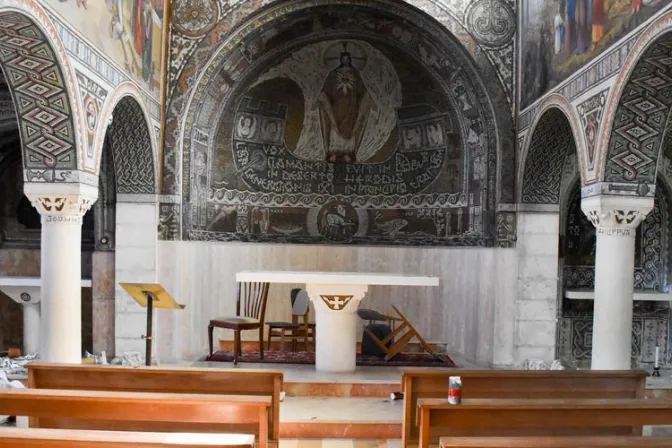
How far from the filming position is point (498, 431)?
5617mm

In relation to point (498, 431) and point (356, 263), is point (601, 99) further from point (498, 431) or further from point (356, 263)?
point (356, 263)

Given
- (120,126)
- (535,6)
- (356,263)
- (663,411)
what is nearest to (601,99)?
(535,6)

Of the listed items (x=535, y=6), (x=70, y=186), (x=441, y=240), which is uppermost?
(x=535, y=6)

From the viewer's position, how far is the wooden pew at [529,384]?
6.04 meters

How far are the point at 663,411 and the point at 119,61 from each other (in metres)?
8.38

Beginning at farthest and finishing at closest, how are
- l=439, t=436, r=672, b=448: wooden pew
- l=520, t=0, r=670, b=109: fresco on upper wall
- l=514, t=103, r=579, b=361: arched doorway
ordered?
l=514, t=103, r=579, b=361: arched doorway, l=520, t=0, r=670, b=109: fresco on upper wall, l=439, t=436, r=672, b=448: wooden pew

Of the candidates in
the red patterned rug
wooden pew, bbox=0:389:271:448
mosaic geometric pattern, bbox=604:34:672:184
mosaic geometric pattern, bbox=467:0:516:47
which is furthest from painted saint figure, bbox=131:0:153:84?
mosaic geometric pattern, bbox=604:34:672:184

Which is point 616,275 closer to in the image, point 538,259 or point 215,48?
point 538,259

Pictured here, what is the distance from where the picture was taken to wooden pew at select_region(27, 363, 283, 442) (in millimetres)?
5695

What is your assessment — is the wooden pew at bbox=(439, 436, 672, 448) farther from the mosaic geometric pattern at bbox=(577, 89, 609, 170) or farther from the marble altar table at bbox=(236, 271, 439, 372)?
the mosaic geometric pattern at bbox=(577, 89, 609, 170)

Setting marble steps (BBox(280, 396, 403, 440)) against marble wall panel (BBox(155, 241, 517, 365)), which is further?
marble wall panel (BBox(155, 241, 517, 365))

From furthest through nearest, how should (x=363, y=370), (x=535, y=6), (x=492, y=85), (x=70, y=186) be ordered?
(x=492, y=85), (x=535, y=6), (x=363, y=370), (x=70, y=186)

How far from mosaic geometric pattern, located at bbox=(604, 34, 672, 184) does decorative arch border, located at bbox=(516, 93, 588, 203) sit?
597 mm

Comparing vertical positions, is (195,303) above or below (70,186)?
below
